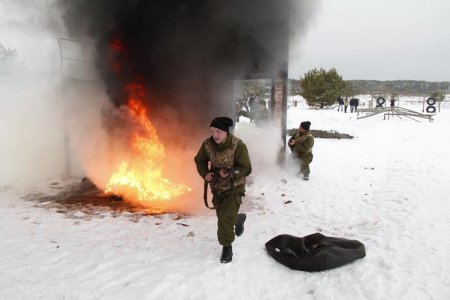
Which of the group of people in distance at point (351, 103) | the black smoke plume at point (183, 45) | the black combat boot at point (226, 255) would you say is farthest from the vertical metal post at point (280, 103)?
the group of people in distance at point (351, 103)

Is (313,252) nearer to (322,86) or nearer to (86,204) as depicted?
(86,204)

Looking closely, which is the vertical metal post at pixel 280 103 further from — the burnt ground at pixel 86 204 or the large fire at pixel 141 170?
the burnt ground at pixel 86 204

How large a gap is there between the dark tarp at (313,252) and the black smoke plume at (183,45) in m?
5.36

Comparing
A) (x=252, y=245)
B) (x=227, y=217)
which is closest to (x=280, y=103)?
(x=252, y=245)

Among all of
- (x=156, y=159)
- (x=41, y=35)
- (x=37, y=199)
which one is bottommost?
(x=37, y=199)

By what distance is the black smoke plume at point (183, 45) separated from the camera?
28.1 feet

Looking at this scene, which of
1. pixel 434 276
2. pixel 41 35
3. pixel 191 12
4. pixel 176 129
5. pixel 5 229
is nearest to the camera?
pixel 434 276

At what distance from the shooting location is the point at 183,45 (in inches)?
366

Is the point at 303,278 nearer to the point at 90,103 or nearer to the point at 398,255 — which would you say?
the point at 398,255

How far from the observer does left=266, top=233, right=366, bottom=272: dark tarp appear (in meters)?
4.42

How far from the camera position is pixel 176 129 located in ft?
32.2

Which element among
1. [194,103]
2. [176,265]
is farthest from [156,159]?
[176,265]

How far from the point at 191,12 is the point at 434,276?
781cm

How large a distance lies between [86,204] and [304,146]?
5.68 meters
